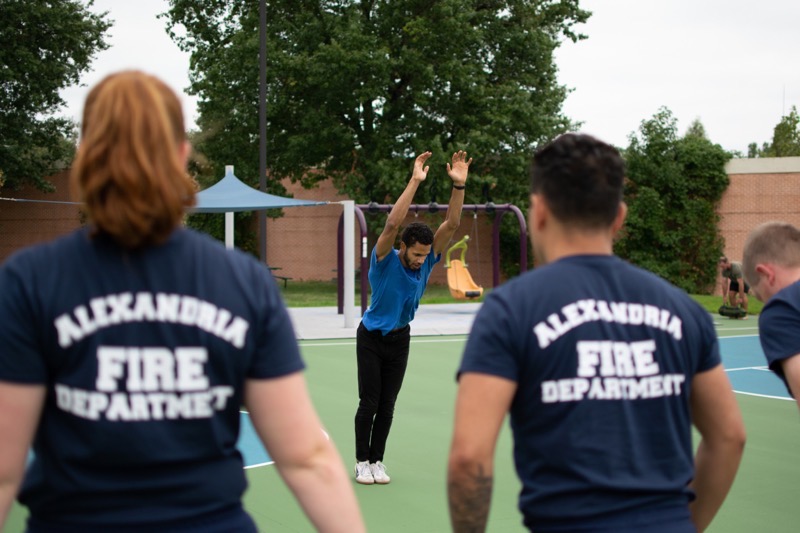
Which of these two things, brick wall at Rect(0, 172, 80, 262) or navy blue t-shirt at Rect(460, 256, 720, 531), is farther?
brick wall at Rect(0, 172, 80, 262)

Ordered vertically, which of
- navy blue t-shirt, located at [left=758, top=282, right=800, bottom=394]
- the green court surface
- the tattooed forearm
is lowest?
the green court surface

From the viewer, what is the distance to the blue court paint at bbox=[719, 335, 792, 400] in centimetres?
1205

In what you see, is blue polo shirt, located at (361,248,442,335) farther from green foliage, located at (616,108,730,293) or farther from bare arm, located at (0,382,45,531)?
green foliage, located at (616,108,730,293)

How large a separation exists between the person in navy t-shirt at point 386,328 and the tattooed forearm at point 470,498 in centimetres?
419

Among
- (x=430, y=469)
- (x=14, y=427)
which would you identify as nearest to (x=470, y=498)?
(x=14, y=427)

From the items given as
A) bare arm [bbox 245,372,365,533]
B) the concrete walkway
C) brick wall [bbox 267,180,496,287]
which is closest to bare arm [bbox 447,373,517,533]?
bare arm [bbox 245,372,365,533]

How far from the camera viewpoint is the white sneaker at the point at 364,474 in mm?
6886

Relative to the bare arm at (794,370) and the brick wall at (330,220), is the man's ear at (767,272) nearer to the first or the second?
the bare arm at (794,370)

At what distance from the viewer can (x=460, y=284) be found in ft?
72.5

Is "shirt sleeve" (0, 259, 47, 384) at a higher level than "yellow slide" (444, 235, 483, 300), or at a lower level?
higher

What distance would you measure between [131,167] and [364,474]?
17.5 feet

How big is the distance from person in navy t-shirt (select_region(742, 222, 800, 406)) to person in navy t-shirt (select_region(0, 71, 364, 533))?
2.35 m

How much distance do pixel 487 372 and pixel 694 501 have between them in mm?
851

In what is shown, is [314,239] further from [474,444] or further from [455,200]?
[474,444]
